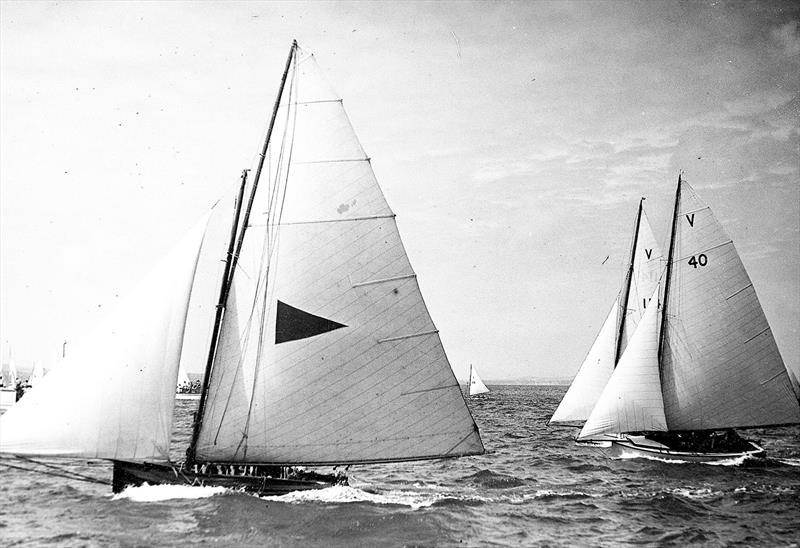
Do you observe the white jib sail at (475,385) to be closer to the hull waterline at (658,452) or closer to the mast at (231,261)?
the hull waterline at (658,452)

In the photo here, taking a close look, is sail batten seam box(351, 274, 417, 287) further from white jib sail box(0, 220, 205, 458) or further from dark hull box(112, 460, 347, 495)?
dark hull box(112, 460, 347, 495)

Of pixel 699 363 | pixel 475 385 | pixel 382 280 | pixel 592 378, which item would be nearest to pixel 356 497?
pixel 382 280

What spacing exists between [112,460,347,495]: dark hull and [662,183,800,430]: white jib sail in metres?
19.0

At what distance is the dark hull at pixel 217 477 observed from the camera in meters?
18.4

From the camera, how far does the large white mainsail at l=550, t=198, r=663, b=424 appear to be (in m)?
38.5

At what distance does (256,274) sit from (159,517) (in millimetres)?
6737

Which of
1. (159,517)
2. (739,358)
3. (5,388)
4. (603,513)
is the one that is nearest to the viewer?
(159,517)

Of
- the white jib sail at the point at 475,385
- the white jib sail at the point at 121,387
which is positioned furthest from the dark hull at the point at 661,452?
the white jib sail at the point at 475,385

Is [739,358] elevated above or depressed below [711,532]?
above

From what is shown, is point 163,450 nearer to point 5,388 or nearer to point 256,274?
point 256,274

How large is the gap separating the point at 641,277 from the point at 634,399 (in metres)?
11.4

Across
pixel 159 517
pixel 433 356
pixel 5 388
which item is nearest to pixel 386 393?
pixel 433 356

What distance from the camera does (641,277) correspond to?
128ft

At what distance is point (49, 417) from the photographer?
16141 mm
